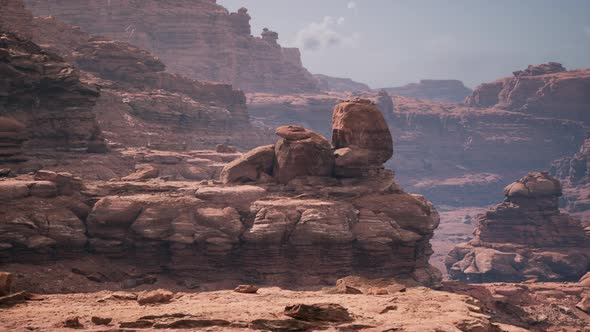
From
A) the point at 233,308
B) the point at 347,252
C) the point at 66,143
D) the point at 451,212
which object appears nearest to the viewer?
the point at 233,308

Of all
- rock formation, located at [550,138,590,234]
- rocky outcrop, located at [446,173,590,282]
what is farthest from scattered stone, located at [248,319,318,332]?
rock formation, located at [550,138,590,234]

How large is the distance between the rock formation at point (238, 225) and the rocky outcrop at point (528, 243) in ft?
123

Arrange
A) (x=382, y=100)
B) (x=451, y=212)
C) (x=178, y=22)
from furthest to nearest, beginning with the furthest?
(x=382, y=100), (x=451, y=212), (x=178, y=22)

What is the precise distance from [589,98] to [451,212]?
43.0 m

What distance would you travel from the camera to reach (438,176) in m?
188

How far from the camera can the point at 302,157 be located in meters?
40.9

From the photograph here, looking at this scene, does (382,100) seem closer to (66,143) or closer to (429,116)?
(429,116)

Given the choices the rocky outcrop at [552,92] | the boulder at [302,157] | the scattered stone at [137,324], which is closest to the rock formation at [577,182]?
the rocky outcrop at [552,92]

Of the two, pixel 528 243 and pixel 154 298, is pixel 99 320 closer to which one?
pixel 154 298

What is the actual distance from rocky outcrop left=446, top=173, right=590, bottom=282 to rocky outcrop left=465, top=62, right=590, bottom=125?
9976 centimetres

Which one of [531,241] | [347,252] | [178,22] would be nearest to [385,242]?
[347,252]

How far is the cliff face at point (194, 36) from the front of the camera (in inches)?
4852

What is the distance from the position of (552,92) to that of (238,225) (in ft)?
506

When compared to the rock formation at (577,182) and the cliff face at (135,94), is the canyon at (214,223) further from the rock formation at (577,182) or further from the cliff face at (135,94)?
the rock formation at (577,182)
